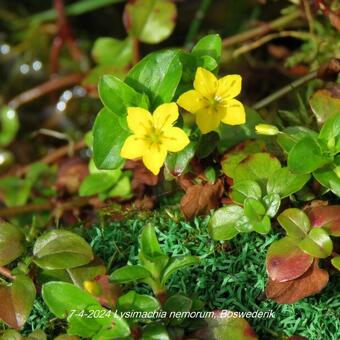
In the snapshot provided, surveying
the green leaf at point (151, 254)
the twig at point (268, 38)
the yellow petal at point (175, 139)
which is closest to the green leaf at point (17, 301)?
the green leaf at point (151, 254)

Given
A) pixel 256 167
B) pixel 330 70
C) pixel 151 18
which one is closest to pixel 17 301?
pixel 256 167

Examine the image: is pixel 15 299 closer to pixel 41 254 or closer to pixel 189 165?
pixel 41 254

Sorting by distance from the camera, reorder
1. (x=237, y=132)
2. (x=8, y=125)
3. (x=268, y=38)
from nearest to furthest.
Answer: (x=237, y=132), (x=268, y=38), (x=8, y=125)

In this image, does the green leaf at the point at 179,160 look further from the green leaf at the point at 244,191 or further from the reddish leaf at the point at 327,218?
the reddish leaf at the point at 327,218

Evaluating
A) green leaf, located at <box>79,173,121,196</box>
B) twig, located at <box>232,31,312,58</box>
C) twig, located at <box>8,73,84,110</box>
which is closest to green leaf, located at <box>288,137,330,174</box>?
green leaf, located at <box>79,173,121,196</box>

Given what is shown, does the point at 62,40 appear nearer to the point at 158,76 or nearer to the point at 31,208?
the point at 31,208
